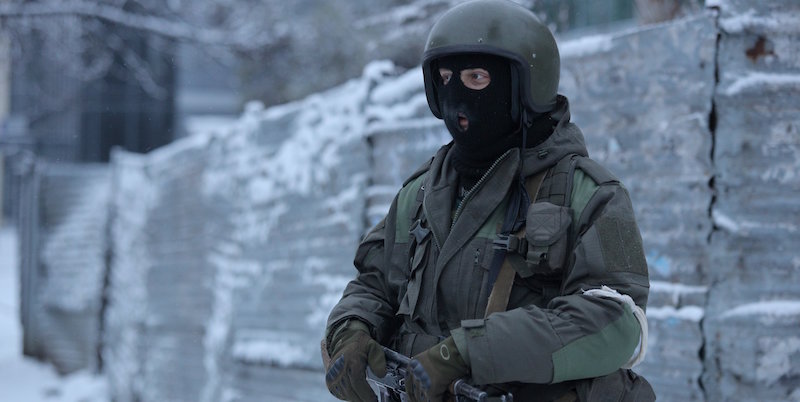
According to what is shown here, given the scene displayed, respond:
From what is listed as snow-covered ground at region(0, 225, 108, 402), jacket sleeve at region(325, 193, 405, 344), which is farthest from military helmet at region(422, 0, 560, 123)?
snow-covered ground at region(0, 225, 108, 402)

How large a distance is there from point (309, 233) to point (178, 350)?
2815 millimetres

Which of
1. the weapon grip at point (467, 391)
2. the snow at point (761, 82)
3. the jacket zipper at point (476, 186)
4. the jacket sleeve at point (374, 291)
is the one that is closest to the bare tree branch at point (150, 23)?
the jacket sleeve at point (374, 291)

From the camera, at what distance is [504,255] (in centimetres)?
229

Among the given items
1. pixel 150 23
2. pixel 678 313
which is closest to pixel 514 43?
pixel 678 313

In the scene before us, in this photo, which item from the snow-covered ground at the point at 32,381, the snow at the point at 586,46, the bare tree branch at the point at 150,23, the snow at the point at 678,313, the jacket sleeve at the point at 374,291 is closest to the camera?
Answer: the jacket sleeve at the point at 374,291

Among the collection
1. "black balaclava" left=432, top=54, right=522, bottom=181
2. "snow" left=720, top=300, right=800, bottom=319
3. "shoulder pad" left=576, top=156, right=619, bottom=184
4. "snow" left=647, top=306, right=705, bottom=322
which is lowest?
"snow" left=647, top=306, right=705, bottom=322

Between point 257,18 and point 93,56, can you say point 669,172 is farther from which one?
point 93,56

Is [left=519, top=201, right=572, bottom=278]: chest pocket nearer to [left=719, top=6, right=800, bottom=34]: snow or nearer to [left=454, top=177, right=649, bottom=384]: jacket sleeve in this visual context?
[left=454, top=177, right=649, bottom=384]: jacket sleeve

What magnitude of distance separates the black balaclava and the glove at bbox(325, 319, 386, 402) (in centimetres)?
54

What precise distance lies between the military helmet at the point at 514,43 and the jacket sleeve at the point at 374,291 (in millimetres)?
574

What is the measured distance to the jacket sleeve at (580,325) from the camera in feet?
6.86

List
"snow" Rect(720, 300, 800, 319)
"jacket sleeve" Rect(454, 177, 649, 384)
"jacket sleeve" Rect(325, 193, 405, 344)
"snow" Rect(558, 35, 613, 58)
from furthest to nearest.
→ 1. "snow" Rect(558, 35, 613, 58)
2. "snow" Rect(720, 300, 800, 319)
3. "jacket sleeve" Rect(325, 193, 405, 344)
4. "jacket sleeve" Rect(454, 177, 649, 384)

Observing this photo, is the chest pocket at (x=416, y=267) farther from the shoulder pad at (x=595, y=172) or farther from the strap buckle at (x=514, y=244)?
the shoulder pad at (x=595, y=172)

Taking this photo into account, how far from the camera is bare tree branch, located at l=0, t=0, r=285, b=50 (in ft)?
44.5
